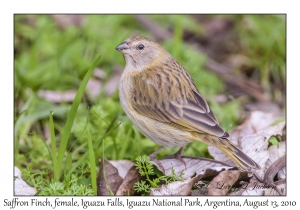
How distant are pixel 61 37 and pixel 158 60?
2291 mm

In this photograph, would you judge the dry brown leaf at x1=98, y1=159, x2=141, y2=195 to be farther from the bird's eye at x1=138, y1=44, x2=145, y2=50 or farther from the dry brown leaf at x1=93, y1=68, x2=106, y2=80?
the dry brown leaf at x1=93, y1=68, x2=106, y2=80

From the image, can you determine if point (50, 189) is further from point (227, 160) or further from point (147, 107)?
point (227, 160)

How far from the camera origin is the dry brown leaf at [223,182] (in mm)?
4422

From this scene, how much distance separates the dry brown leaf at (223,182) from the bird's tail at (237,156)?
123mm

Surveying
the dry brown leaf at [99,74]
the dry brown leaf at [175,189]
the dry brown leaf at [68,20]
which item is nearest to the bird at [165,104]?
the dry brown leaf at [175,189]

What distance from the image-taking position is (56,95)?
6.55 meters

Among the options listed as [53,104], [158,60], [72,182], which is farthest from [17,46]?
[72,182]

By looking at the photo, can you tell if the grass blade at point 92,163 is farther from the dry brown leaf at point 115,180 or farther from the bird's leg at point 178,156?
the bird's leg at point 178,156

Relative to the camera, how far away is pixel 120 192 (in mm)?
4598

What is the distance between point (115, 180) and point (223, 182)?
102cm

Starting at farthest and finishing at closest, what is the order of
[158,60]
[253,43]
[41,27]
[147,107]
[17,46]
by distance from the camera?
[253,43]
[17,46]
[41,27]
[158,60]
[147,107]

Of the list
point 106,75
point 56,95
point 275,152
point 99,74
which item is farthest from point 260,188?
point 99,74

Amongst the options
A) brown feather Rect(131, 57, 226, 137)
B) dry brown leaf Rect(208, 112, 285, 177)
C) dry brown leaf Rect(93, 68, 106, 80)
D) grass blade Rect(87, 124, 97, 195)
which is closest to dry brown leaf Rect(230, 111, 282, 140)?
dry brown leaf Rect(208, 112, 285, 177)

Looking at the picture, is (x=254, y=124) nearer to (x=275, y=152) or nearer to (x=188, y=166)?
(x=275, y=152)
